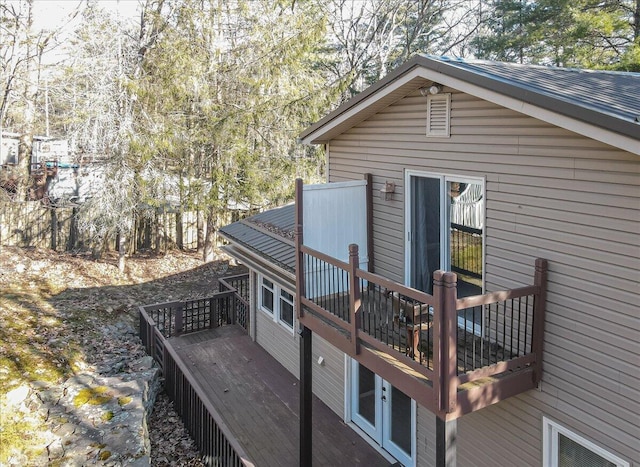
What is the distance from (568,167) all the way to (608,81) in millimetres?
2564

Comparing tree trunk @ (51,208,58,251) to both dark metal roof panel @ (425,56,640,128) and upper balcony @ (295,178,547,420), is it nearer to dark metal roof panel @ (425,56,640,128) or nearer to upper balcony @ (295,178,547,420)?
upper balcony @ (295,178,547,420)

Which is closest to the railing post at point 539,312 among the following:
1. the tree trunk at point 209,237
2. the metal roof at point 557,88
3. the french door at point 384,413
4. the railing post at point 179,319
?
the metal roof at point 557,88

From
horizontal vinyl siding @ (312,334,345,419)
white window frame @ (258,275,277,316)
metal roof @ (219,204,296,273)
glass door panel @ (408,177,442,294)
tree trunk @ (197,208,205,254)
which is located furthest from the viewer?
tree trunk @ (197,208,205,254)

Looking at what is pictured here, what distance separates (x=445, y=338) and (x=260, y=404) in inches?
230

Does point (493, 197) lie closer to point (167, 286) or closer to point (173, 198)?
point (167, 286)

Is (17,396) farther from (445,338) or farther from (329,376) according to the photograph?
(445,338)

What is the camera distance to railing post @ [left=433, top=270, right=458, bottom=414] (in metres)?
4.48

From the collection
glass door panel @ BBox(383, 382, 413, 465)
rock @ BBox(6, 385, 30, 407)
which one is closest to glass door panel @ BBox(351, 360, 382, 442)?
glass door panel @ BBox(383, 382, 413, 465)

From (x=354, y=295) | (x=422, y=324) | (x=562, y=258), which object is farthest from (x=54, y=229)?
(x=562, y=258)

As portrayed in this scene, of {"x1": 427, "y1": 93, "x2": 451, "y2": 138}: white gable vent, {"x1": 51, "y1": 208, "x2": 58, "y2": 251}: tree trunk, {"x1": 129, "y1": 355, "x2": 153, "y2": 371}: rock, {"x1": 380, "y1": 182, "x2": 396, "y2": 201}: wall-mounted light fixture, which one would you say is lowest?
{"x1": 129, "y1": 355, "x2": 153, "y2": 371}: rock

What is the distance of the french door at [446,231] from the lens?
629cm

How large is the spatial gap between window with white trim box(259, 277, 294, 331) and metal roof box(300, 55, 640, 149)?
14.3ft

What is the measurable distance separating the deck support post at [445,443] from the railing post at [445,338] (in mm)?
189

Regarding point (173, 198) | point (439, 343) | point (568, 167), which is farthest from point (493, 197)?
point (173, 198)
